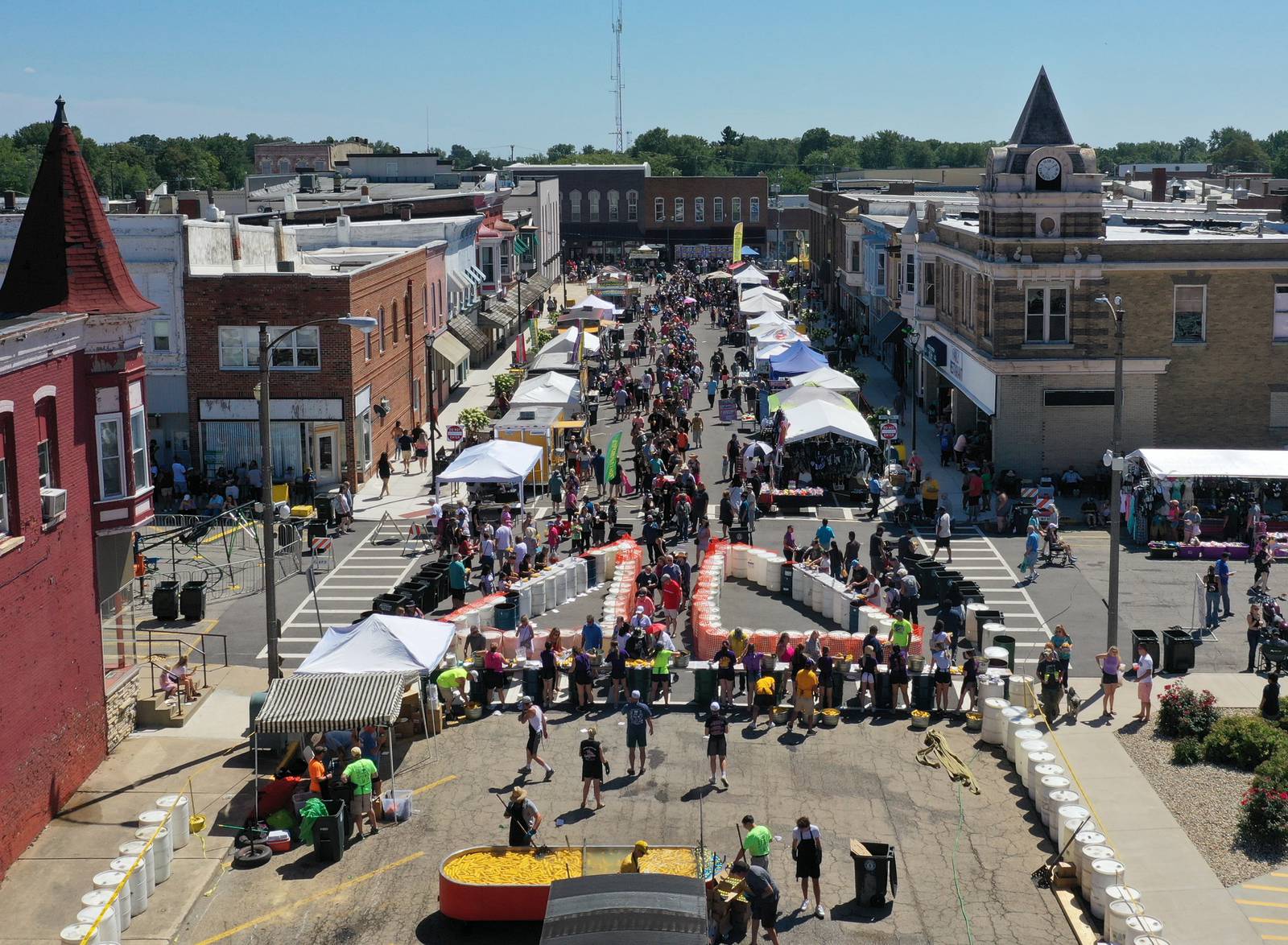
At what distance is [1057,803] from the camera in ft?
67.6

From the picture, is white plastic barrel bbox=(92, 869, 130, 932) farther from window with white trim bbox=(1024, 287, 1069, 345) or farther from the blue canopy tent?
the blue canopy tent

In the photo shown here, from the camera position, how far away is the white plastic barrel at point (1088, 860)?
739 inches

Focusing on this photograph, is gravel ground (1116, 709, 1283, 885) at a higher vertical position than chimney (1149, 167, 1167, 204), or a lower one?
lower

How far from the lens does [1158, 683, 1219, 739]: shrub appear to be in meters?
24.4

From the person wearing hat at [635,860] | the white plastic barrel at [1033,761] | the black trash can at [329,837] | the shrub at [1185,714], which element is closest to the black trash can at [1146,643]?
the shrub at [1185,714]

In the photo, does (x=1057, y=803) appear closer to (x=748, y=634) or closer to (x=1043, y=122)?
(x=748, y=634)

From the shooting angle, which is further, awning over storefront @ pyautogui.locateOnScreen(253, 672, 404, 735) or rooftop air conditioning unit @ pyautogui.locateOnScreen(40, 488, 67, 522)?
awning over storefront @ pyautogui.locateOnScreen(253, 672, 404, 735)

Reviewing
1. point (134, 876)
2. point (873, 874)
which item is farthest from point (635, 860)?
point (134, 876)

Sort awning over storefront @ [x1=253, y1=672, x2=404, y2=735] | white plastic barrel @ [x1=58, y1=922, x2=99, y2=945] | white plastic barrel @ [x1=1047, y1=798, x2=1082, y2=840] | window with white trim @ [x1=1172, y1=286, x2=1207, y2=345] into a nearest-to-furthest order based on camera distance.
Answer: white plastic barrel @ [x1=58, y1=922, x2=99, y2=945], white plastic barrel @ [x1=1047, y1=798, x2=1082, y2=840], awning over storefront @ [x1=253, y1=672, x2=404, y2=735], window with white trim @ [x1=1172, y1=286, x2=1207, y2=345]

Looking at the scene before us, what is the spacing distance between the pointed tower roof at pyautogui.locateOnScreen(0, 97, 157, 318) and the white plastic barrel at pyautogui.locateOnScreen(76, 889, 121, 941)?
10.4 meters

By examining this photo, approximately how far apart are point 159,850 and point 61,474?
20.5 ft

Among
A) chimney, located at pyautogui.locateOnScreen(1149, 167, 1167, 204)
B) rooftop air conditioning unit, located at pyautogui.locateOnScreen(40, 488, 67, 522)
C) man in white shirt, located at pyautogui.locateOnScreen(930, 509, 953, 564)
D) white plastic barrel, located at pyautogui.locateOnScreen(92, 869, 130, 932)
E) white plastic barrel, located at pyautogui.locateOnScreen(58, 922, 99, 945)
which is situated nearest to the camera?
white plastic barrel, located at pyautogui.locateOnScreen(58, 922, 99, 945)

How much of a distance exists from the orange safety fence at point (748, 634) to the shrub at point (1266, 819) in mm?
7732

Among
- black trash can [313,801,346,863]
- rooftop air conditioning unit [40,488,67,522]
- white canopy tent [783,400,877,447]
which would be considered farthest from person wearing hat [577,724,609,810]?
white canopy tent [783,400,877,447]
